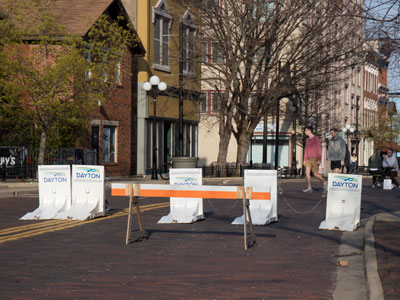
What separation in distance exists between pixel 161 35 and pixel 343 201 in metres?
29.3

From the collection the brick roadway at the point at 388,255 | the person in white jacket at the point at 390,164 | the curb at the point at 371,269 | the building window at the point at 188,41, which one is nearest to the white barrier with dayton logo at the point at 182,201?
the brick roadway at the point at 388,255

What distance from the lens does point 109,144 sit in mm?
37531

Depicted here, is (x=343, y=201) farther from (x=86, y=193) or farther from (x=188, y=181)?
(x=86, y=193)

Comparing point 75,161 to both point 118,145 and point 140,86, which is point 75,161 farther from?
point 140,86

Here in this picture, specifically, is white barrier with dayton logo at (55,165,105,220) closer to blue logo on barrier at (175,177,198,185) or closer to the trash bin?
blue logo on barrier at (175,177,198,185)

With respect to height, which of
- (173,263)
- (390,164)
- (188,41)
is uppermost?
(188,41)

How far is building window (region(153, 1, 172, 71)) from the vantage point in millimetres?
41438

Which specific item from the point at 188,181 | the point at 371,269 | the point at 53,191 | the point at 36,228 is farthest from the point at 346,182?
the point at 53,191

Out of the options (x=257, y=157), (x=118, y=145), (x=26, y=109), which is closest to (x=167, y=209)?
(x=26, y=109)

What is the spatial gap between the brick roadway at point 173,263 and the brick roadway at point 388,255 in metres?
0.60

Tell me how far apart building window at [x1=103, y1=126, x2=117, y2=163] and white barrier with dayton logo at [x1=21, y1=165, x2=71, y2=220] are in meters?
21.1

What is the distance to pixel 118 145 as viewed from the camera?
1502 inches

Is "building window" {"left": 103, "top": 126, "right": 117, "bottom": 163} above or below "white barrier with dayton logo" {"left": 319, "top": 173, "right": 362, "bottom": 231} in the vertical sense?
above

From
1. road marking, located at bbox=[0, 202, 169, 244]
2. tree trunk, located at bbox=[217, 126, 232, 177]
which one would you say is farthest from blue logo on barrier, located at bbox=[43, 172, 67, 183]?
tree trunk, located at bbox=[217, 126, 232, 177]
